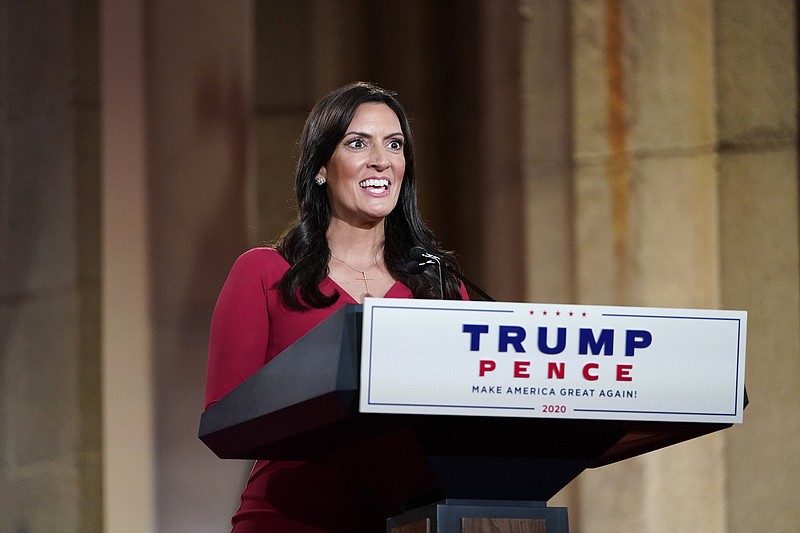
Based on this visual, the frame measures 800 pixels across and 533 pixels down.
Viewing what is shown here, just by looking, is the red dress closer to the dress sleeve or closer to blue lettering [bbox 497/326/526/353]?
the dress sleeve

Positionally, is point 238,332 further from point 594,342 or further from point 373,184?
point 594,342

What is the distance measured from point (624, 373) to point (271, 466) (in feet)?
2.70

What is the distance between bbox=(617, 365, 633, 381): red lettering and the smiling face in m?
0.90

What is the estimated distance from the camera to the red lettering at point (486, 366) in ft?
5.45

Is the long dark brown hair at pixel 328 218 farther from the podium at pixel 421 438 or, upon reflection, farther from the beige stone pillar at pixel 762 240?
the beige stone pillar at pixel 762 240

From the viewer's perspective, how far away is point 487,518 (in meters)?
1.81

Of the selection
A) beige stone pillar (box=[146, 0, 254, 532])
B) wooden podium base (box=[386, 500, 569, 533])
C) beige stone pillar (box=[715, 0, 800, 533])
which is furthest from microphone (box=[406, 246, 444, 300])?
beige stone pillar (box=[146, 0, 254, 532])

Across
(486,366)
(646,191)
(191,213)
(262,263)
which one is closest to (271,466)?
(262,263)

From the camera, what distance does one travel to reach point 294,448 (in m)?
1.91

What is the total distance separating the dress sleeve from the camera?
2.26 m

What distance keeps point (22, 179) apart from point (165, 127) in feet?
2.12

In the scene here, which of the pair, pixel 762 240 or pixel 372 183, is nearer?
pixel 372 183

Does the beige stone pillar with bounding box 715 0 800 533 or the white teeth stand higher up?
the beige stone pillar with bounding box 715 0 800 533

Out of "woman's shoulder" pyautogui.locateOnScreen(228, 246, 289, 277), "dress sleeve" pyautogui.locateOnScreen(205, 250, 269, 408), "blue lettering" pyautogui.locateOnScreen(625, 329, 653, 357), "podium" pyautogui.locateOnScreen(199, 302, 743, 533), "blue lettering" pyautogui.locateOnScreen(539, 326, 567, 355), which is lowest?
"podium" pyautogui.locateOnScreen(199, 302, 743, 533)
